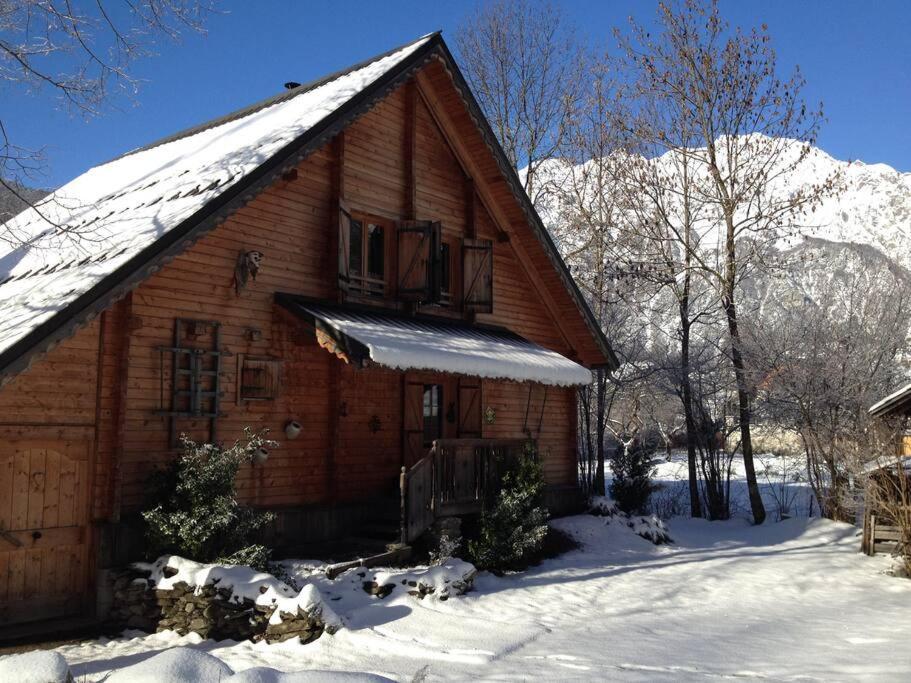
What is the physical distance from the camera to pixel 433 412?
1547 centimetres

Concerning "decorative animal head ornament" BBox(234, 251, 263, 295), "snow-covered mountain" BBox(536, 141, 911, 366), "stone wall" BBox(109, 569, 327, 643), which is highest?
"snow-covered mountain" BBox(536, 141, 911, 366)

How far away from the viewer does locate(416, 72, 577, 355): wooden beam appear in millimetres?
15688

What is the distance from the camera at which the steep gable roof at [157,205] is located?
29.2 ft

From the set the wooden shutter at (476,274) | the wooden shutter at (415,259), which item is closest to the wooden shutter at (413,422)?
the wooden shutter at (415,259)

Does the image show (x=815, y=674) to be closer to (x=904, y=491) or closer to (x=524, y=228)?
(x=904, y=491)

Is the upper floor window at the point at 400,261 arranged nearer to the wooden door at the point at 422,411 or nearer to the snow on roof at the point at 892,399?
the wooden door at the point at 422,411

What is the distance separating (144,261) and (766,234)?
727 inches

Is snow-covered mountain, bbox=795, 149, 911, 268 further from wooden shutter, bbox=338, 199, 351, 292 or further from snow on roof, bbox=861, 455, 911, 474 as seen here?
wooden shutter, bbox=338, 199, 351, 292

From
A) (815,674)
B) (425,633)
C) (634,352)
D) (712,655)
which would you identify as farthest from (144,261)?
(634,352)

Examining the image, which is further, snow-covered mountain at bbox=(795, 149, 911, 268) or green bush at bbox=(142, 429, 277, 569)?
snow-covered mountain at bbox=(795, 149, 911, 268)

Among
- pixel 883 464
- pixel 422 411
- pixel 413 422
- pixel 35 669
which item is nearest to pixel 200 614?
pixel 35 669

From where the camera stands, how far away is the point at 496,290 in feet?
55.5

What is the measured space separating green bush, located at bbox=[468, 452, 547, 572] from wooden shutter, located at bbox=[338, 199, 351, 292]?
13.4 ft

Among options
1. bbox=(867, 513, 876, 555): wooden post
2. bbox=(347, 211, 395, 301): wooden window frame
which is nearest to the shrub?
bbox=(867, 513, 876, 555): wooden post
